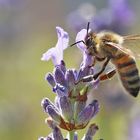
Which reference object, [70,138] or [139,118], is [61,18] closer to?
[139,118]

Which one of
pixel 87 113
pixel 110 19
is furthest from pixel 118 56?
pixel 110 19

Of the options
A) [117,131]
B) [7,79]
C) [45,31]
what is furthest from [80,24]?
[45,31]

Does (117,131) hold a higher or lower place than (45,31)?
lower

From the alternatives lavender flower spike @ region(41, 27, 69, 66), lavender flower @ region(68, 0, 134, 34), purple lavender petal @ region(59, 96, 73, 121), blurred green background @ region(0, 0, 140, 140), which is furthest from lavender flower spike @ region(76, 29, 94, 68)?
lavender flower @ region(68, 0, 134, 34)

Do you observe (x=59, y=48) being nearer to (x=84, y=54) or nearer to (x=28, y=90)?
(x=84, y=54)

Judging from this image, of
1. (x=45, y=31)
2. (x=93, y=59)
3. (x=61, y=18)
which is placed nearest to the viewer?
(x=93, y=59)

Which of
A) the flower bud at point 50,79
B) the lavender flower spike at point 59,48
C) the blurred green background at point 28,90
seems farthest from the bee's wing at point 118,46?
the blurred green background at point 28,90

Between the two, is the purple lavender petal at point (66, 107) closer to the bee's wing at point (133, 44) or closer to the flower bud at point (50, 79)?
the flower bud at point (50, 79)

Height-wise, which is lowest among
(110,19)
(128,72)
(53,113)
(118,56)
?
(53,113)
